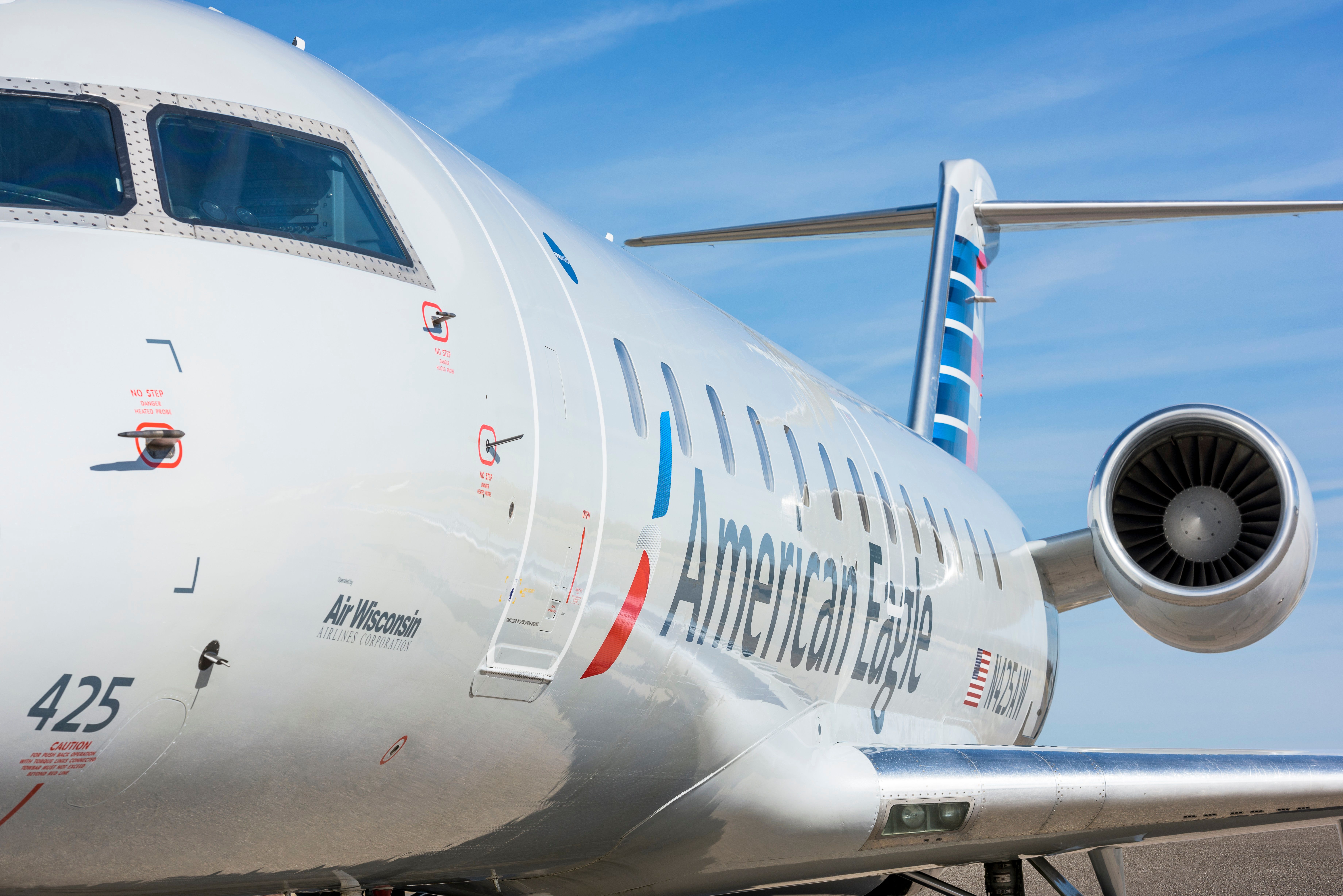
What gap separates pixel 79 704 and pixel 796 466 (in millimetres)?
4127

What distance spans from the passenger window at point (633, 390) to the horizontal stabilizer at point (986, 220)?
9.82m

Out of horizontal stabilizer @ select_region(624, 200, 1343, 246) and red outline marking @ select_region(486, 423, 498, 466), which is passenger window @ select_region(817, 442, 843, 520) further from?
horizontal stabilizer @ select_region(624, 200, 1343, 246)

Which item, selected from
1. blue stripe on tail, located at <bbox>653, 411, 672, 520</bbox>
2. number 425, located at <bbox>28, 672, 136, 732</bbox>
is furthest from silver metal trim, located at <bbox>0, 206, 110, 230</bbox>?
blue stripe on tail, located at <bbox>653, 411, 672, 520</bbox>

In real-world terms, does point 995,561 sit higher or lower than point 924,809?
higher

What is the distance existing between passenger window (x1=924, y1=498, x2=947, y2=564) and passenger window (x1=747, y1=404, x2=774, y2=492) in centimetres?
268

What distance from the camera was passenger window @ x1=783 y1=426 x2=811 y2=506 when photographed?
246 inches

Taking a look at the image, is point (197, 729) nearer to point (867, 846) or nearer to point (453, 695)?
point (453, 695)

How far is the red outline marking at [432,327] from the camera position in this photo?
3660mm

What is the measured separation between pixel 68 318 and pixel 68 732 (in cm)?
93

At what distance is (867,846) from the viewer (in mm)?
5855

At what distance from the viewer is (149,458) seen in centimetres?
279

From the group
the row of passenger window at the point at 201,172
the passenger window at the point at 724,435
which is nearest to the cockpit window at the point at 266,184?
the row of passenger window at the point at 201,172

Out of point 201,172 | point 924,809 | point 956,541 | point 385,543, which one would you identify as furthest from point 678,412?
point 956,541

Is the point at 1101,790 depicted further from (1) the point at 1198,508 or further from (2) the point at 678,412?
(2) the point at 678,412
